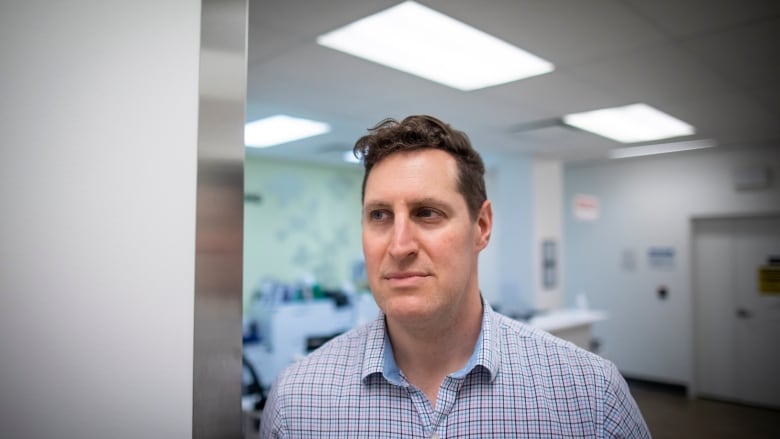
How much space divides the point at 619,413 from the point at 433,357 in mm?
419

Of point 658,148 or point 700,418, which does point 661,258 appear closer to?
point 658,148

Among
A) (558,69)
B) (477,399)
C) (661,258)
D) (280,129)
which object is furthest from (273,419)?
(661,258)

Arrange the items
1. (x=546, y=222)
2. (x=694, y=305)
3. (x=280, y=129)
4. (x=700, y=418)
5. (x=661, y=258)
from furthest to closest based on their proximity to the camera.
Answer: (x=661, y=258)
(x=694, y=305)
(x=546, y=222)
(x=700, y=418)
(x=280, y=129)

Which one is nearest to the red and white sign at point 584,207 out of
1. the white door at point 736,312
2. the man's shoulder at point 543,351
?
the white door at point 736,312

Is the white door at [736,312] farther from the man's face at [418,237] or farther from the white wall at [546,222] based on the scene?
the man's face at [418,237]

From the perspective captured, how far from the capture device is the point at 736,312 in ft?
18.2

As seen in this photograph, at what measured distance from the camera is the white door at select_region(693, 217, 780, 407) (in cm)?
532

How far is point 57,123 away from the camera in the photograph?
915mm

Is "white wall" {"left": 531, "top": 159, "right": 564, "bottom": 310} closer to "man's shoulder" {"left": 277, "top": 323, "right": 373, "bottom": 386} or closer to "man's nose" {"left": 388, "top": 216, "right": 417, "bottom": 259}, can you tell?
"man's shoulder" {"left": 277, "top": 323, "right": 373, "bottom": 386}

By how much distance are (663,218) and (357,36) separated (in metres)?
5.03

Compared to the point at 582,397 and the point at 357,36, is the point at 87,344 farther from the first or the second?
the point at 357,36

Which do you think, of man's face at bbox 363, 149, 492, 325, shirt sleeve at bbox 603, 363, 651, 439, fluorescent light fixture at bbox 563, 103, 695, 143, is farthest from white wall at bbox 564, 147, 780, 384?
man's face at bbox 363, 149, 492, 325

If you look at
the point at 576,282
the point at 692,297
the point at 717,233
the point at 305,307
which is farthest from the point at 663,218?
the point at 305,307

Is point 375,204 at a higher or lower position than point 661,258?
higher
